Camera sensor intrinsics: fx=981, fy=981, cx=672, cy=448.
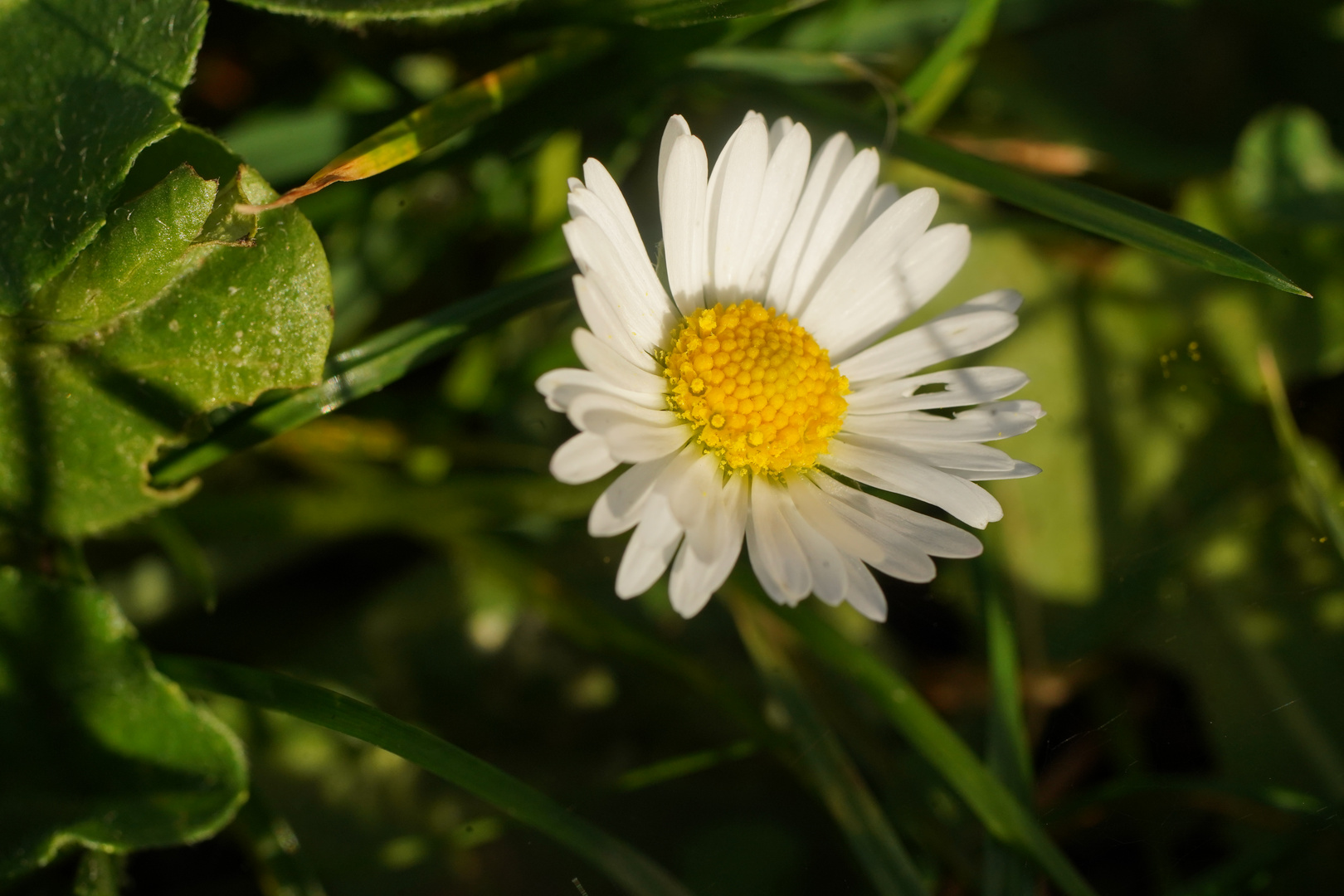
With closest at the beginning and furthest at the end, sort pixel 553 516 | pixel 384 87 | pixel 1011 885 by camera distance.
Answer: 1. pixel 1011 885
2. pixel 384 87
3. pixel 553 516

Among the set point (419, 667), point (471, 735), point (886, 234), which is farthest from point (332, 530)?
point (886, 234)

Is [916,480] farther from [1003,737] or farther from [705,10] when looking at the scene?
[705,10]

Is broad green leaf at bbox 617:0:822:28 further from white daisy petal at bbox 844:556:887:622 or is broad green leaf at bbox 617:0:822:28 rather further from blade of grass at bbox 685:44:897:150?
white daisy petal at bbox 844:556:887:622

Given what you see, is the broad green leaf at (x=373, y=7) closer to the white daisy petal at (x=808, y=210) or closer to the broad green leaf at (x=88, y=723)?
the white daisy petal at (x=808, y=210)

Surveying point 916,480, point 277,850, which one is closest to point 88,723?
point 277,850

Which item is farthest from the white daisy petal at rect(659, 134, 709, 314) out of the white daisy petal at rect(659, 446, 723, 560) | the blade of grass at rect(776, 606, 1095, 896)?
the blade of grass at rect(776, 606, 1095, 896)

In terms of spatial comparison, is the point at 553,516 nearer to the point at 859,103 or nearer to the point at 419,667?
the point at 419,667

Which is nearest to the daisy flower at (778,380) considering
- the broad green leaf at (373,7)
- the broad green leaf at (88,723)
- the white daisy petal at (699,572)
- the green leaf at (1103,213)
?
the white daisy petal at (699,572)
